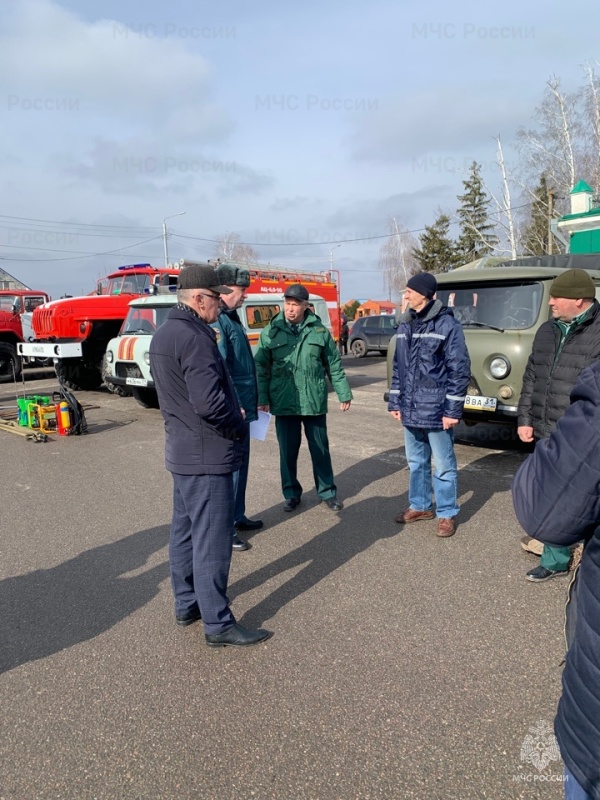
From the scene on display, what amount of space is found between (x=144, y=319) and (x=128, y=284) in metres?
3.12

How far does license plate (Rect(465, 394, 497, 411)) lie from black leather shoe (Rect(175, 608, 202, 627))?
149 inches

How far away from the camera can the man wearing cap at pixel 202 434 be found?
109 inches

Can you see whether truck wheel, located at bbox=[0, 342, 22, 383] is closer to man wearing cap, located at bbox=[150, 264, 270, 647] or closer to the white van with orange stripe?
the white van with orange stripe

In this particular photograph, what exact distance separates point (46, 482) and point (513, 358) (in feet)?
16.4

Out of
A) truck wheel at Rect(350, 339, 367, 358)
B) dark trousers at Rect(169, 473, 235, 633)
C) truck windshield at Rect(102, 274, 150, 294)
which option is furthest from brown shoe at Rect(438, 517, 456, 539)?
truck wheel at Rect(350, 339, 367, 358)

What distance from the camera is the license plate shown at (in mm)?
5957

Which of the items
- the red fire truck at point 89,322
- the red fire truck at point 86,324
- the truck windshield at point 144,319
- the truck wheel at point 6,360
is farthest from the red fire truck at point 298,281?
the truck wheel at point 6,360

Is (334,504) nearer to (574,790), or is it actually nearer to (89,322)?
(574,790)

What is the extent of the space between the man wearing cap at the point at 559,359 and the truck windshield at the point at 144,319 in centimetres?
786

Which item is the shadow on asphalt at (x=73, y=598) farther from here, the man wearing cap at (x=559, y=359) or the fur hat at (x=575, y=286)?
the fur hat at (x=575, y=286)

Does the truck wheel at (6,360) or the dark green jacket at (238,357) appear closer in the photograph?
the dark green jacket at (238,357)

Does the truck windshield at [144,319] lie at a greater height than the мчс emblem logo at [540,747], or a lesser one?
greater

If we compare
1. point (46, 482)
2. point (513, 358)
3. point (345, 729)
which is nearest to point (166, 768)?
point (345, 729)

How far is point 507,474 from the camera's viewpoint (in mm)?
6012
